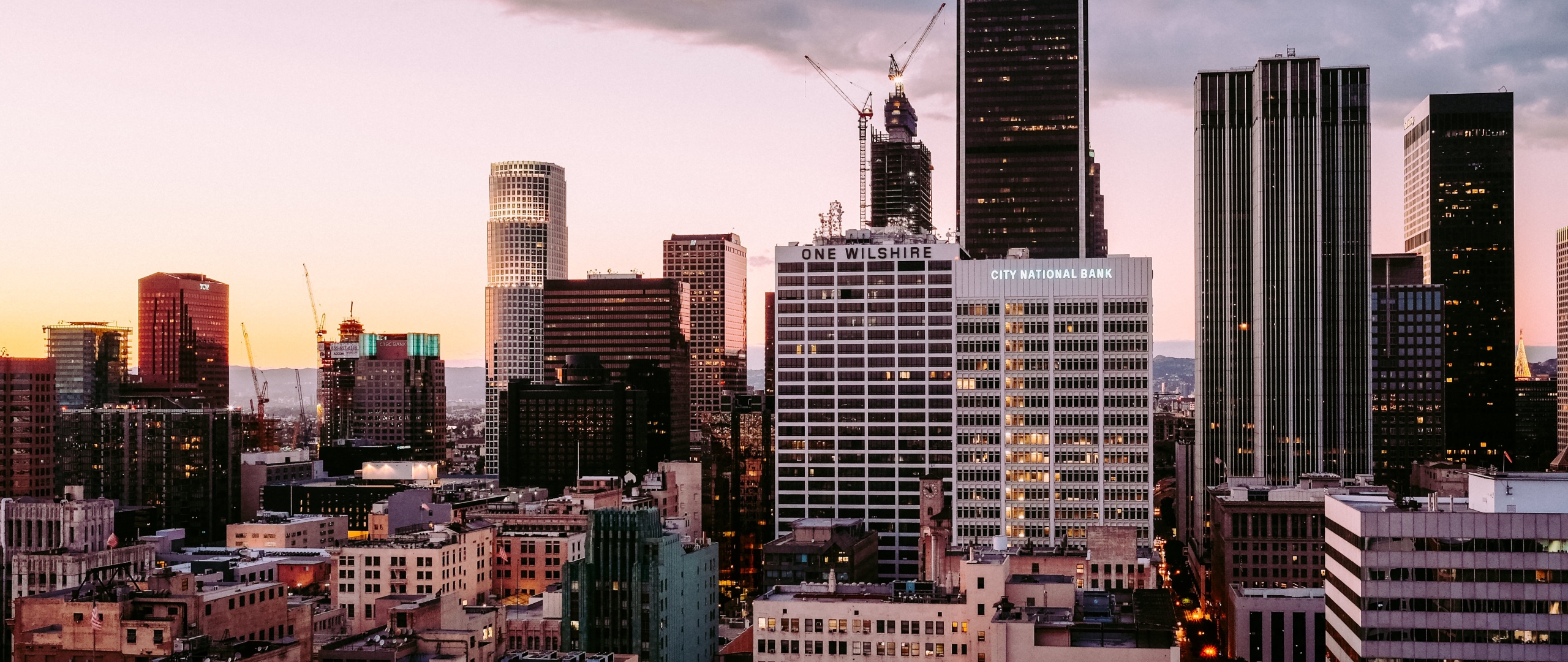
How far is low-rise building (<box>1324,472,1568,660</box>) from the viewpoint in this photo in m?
122

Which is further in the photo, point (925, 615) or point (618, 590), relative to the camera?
point (618, 590)

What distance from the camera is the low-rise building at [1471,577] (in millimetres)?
122188

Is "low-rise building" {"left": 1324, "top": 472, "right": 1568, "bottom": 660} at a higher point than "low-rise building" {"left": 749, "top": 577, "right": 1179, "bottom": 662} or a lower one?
higher

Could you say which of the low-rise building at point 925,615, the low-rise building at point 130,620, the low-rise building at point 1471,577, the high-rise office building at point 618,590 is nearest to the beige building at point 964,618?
the low-rise building at point 925,615

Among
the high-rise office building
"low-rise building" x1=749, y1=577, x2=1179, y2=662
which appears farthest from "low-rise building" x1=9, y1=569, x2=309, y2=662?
"low-rise building" x1=749, y1=577, x2=1179, y2=662

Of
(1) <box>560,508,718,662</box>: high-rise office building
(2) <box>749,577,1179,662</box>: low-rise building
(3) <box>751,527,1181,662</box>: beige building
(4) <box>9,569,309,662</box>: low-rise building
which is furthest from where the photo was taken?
(1) <box>560,508,718,662</box>: high-rise office building

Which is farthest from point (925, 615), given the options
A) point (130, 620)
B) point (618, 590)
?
point (130, 620)

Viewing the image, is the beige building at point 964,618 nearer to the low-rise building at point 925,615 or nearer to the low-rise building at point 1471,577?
the low-rise building at point 925,615

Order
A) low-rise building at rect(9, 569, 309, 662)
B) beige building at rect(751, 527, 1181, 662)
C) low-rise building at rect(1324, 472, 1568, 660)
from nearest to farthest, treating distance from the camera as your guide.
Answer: low-rise building at rect(1324, 472, 1568, 660) < beige building at rect(751, 527, 1181, 662) < low-rise building at rect(9, 569, 309, 662)

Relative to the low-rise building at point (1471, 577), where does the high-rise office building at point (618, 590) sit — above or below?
below

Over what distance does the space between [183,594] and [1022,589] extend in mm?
91637

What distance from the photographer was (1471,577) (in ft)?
406

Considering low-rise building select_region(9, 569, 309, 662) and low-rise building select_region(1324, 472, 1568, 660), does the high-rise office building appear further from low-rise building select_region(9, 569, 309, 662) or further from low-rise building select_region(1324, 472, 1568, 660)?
low-rise building select_region(1324, 472, 1568, 660)

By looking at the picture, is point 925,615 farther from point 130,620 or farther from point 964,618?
point 130,620
